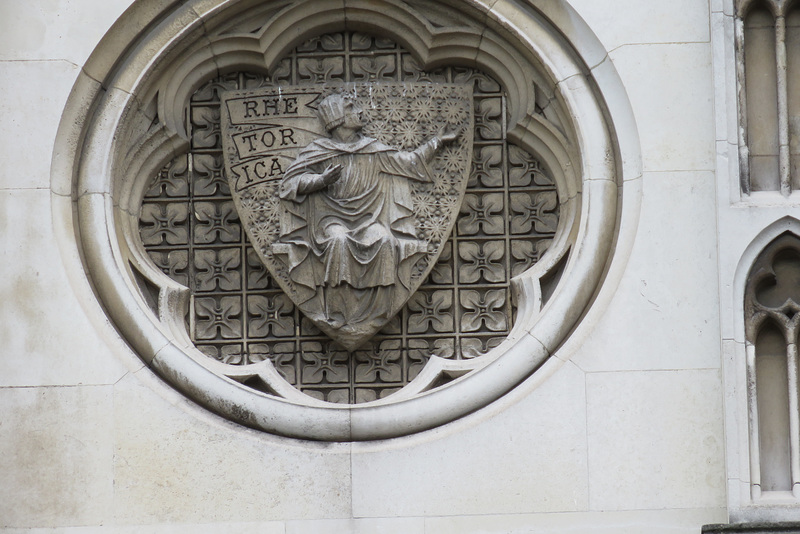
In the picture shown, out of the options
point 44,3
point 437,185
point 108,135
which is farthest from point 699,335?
point 44,3

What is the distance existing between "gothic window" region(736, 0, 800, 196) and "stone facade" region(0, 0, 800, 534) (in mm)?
46

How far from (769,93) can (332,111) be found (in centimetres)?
280

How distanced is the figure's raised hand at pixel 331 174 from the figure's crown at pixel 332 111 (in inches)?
12.7

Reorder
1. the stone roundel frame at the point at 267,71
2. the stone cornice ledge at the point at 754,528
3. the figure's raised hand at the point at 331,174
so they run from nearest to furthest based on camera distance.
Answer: the stone cornice ledge at the point at 754,528, the stone roundel frame at the point at 267,71, the figure's raised hand at the point at 331,174

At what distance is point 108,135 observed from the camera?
35.9 ft

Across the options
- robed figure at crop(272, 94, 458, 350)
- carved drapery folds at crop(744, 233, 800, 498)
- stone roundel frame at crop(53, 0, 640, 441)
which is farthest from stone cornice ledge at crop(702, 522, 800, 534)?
robed figure at crop(272, 94, 458, 350)

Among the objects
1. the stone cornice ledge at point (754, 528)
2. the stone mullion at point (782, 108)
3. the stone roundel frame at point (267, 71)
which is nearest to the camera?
the stone cornice ledge at point (754, 528)

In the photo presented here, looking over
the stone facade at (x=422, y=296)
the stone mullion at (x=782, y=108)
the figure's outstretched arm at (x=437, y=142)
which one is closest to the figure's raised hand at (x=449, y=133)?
the figure's outstretched arm at (x=437, y=142)

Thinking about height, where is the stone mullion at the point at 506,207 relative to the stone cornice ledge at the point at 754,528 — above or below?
above

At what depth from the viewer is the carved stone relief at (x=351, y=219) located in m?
11.0

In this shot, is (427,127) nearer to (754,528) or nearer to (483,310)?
(483,310)

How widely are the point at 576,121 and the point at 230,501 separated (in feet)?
10.5

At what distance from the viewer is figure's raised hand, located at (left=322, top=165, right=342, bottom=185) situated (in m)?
10.9

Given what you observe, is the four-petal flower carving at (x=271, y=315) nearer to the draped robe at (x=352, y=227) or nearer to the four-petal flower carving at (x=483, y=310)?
the draped robe at (x=352, y=227)
